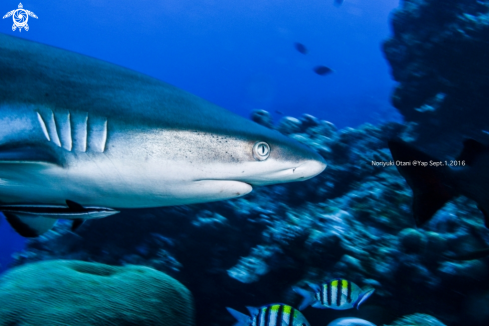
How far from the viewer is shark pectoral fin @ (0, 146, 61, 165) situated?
116 cm

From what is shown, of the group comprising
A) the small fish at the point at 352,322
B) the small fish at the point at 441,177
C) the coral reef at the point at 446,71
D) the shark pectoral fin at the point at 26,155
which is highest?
the coral reef at the point at 446,71

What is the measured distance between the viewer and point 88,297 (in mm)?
2105

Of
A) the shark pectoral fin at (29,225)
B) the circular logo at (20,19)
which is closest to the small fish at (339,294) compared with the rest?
the shark pectoral fin at (29,225)

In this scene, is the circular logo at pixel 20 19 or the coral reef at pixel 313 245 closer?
the coral reef at pixel 313 245

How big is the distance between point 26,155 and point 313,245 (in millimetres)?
2776

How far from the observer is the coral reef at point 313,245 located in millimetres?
2809

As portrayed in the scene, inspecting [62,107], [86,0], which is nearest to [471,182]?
[62,107]

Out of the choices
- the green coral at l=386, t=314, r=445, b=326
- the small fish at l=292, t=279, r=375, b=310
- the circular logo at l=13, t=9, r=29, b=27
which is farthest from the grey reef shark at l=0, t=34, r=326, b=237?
the circular logo at l=13, t=9, r=29, b=27

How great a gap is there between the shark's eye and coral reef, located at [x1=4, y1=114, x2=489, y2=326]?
2115mm

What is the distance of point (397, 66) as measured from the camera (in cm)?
827

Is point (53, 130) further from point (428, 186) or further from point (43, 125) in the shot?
point (428, 186)

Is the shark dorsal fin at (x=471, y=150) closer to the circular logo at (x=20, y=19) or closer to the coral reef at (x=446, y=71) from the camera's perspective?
the coral reef at (x=446, y=71)

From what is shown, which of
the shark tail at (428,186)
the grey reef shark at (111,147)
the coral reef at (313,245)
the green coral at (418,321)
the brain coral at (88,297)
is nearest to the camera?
the grey reef shark at (111,147)

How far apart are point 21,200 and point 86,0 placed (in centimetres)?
8648
